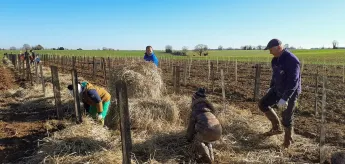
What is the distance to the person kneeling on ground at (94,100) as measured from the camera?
6059 mm

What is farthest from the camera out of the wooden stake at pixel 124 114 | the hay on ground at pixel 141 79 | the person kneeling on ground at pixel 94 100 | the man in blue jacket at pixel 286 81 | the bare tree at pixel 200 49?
the bare tree at pixel 200 49

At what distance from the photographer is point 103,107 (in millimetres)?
6516

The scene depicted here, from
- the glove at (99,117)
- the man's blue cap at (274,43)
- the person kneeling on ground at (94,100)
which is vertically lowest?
the glove at (99,117)

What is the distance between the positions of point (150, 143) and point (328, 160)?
9.24 feet

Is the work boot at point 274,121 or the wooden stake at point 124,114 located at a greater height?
the wooden stake at point 124,114

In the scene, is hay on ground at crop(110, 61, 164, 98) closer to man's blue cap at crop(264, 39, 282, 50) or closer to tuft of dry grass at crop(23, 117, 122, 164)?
tuft of dry grass at crop(23, 117, 122, 164)

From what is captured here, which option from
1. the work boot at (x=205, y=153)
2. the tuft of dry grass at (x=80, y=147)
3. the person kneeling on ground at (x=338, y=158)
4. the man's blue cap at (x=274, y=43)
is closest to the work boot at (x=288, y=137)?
the person kneeling on ground at (x=338, y=158)

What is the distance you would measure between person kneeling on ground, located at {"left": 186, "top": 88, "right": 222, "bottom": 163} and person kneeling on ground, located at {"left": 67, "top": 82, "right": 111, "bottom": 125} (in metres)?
2.31

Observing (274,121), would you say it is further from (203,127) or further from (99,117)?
(99,117)

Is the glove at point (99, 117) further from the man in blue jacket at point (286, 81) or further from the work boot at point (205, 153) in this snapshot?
the man in blue jacket at point (286, 81)

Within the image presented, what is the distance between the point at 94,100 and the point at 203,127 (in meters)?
2.72

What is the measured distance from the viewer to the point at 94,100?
19.9ft

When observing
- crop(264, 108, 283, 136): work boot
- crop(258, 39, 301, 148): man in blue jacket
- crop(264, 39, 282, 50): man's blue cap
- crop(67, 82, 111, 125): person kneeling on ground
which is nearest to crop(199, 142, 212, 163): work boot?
crop(258, 39, 301, 148): man in blue jacket

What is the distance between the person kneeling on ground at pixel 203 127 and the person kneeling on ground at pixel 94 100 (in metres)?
2.31
